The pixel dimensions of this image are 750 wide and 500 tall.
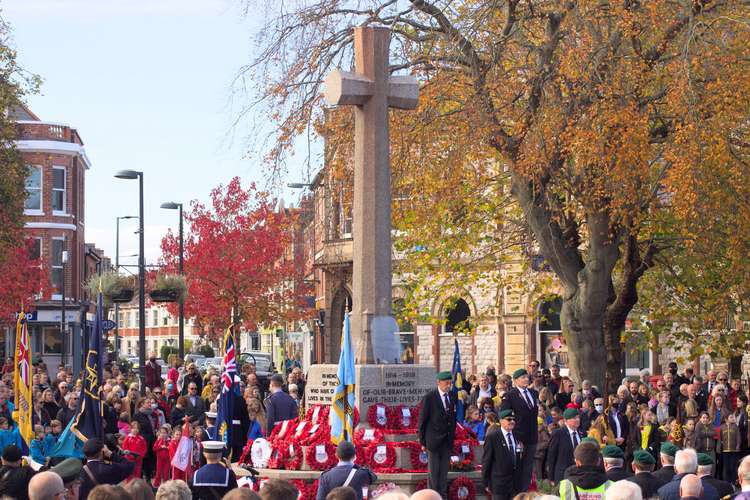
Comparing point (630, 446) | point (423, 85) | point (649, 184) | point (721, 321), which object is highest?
point (423, 85)

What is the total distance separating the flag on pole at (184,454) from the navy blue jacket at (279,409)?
1196 mm

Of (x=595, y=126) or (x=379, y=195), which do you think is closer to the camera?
(x=379, y=195)

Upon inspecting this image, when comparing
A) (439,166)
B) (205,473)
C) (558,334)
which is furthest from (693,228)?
(558,334)

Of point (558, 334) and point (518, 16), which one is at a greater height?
point (518, 16)

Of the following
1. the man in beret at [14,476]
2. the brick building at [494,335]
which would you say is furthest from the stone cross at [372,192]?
the brick building at [494,335]

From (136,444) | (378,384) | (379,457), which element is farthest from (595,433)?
(136,444)

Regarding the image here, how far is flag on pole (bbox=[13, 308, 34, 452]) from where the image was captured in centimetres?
1706

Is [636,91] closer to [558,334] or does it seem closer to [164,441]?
[164,441]

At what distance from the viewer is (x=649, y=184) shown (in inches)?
1053

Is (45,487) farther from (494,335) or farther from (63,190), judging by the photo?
(63,190)

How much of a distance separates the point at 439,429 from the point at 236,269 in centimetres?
4581

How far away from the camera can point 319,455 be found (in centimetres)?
1719

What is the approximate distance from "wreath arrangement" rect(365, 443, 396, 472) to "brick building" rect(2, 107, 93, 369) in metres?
45.4

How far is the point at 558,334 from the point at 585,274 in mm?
21933
